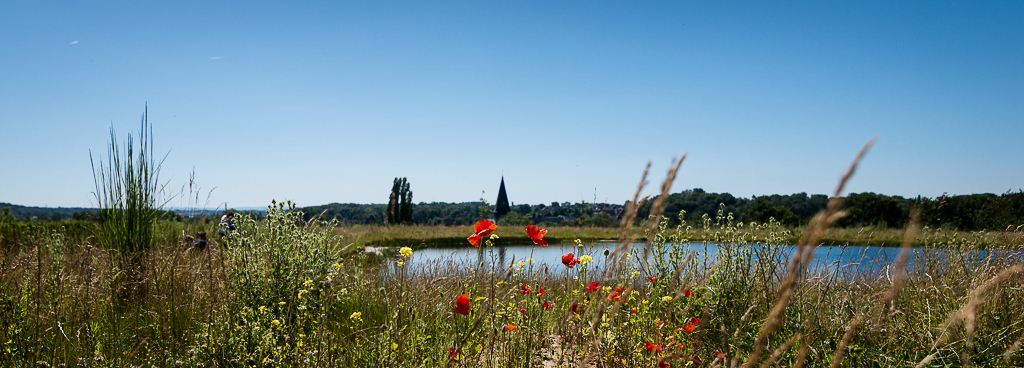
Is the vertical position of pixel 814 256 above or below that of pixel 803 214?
below

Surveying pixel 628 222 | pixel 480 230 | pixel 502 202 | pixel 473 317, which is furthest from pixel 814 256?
pixel 502 202

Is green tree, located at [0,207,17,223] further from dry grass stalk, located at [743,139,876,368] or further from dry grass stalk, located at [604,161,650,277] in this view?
dry grass stalk, located at [743,139,876,368]

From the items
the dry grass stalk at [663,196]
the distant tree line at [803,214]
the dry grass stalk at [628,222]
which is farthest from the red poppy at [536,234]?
the distant tree line at [803,214]

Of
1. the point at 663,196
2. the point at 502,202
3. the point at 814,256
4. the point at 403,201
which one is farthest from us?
the point at 502,202

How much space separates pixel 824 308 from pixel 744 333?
0.71m

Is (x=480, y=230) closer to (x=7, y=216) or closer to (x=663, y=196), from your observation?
(x=663, y=196)

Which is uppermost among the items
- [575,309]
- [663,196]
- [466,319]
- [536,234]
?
[663,196]

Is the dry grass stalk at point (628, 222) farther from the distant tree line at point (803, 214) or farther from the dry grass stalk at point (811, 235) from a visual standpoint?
the distant tree line at point (803, 214)

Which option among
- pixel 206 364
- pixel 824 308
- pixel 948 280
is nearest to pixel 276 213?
pixel 206 364

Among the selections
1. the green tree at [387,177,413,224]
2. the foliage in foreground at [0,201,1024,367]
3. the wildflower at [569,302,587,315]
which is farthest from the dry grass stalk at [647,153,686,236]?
the green tree at [387,177,413,224]

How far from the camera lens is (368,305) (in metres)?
3.51

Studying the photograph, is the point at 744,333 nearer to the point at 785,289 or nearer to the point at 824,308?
the point at 824,308

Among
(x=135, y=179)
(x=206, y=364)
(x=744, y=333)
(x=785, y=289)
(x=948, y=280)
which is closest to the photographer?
(x=785, y=289)

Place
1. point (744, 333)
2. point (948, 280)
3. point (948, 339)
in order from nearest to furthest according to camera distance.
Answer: point (948, 339), point (744, 333), point (948, 280)
